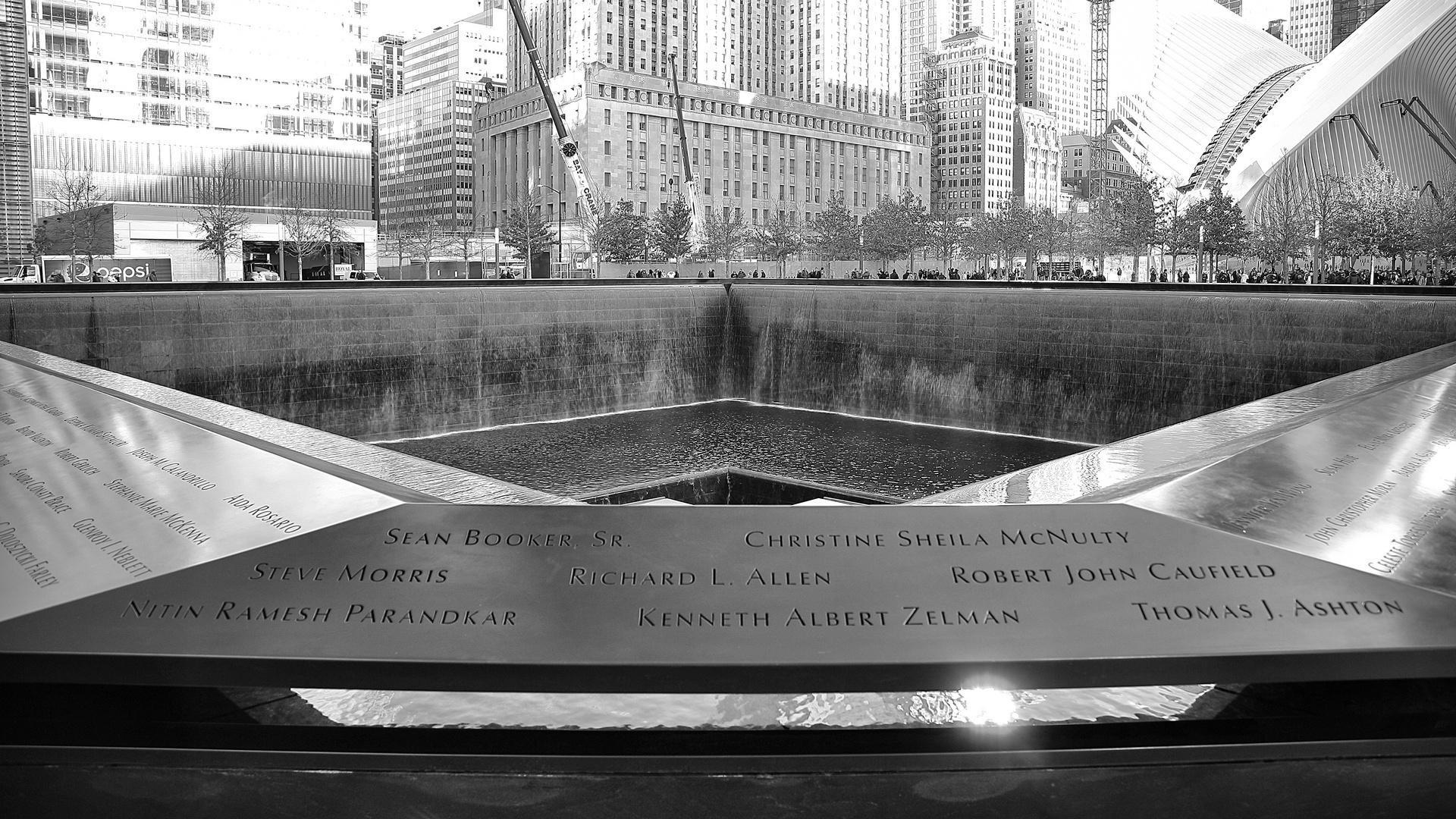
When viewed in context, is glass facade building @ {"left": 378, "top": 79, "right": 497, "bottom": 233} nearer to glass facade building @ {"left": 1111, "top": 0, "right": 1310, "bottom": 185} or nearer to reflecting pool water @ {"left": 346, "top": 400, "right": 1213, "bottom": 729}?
glass facade building @ {"left": 1111, "top": 0, "right": 1310, "bottom": 185}

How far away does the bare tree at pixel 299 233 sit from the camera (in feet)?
195

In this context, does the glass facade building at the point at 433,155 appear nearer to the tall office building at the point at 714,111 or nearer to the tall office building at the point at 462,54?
the tall office building at the point at 462,54

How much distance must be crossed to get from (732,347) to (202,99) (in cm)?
5340

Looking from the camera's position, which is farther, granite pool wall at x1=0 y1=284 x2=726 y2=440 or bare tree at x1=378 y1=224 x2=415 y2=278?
bare tree at x1=378 y1=224 x2=415 y2=278

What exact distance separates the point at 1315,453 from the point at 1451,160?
80997 mm

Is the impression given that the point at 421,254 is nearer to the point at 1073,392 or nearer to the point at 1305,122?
the point at 1305,122

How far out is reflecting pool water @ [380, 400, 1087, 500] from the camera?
16125 mm

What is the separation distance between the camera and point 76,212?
56312 millimetres

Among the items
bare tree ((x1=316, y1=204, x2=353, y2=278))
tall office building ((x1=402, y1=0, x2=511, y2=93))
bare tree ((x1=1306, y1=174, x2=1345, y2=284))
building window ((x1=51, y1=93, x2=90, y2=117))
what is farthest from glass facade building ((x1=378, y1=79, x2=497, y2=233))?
bare tree ((x1=1306, y1=174, x2=1345, y2=284))

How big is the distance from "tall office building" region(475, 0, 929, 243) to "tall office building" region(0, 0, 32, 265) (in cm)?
3811

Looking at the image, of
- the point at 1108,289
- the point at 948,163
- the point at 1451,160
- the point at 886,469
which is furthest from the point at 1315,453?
the point at 948,163

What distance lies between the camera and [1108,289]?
2106 centimetres

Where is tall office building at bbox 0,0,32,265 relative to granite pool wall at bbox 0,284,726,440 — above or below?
above

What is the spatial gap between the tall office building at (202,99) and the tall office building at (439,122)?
1824 inches
